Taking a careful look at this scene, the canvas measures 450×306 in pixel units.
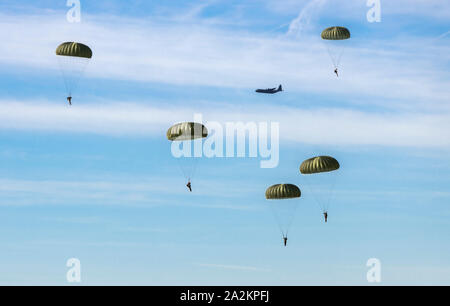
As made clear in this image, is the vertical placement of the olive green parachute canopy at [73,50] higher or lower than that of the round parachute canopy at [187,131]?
higher

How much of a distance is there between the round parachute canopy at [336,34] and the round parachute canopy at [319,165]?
59.7 feet

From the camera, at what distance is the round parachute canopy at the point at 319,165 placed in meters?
86.6

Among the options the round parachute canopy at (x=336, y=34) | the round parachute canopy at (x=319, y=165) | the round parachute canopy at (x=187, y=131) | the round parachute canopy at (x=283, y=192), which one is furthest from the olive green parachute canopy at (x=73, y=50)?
the round parachute canopy at (x=336, y=34)

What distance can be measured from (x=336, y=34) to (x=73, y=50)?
34.4 metres

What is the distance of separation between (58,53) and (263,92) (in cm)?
4707

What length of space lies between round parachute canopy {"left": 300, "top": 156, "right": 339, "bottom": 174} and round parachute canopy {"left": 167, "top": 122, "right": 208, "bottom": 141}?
13160 millimetres

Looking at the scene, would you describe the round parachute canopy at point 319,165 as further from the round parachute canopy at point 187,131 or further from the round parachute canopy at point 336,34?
the round parachute canopy at point 336,34

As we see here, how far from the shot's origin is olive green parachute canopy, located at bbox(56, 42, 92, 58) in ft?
293

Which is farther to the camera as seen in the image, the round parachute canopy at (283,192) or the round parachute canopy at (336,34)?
the round parachute canopy at (336,34)

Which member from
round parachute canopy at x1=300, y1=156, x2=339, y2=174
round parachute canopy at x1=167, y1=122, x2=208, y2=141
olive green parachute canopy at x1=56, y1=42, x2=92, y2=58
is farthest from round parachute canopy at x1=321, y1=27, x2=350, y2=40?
olive green parachute canopy at x1=56, y1=42, x2=92, y2=58

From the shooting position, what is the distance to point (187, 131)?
288 feet

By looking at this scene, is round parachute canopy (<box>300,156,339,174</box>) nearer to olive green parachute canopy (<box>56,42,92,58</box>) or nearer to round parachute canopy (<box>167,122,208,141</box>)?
round parachute canopy (<box>167,122,208,141</box>)
